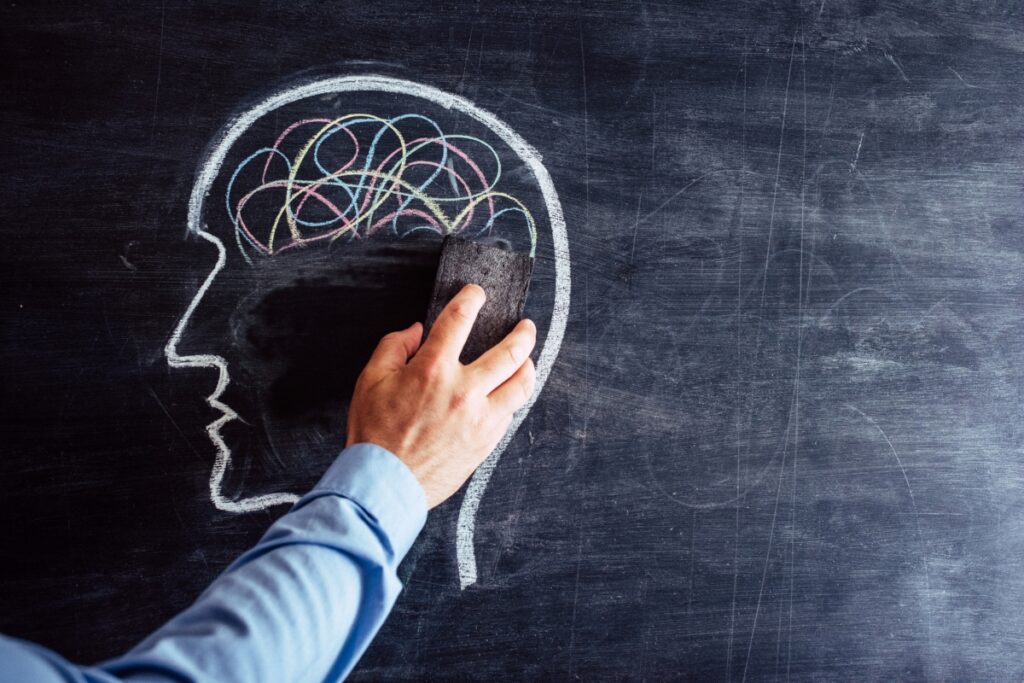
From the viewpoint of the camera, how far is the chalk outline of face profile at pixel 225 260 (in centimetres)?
90

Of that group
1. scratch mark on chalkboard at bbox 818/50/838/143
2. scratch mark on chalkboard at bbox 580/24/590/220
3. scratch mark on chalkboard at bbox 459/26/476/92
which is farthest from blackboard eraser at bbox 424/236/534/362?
scratch mark on chalkboard at bbox 818/50/838/143

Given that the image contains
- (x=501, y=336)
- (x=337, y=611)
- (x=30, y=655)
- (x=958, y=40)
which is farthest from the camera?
(x=958, y=40)

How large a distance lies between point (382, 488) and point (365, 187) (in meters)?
0.47

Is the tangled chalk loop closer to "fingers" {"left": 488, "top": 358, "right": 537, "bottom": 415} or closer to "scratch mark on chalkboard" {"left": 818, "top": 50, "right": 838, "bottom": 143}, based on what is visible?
→ "fingers" {"left": 488, "top": 358, "right": 537, "bottom": 415}

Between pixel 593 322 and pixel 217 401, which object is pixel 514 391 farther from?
pixel 217 401

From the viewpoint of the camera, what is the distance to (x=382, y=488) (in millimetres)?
656

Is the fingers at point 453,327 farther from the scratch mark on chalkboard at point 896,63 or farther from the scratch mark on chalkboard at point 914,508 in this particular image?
the scratch mark on chalkboard at point 896,63

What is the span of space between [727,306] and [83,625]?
1.05m

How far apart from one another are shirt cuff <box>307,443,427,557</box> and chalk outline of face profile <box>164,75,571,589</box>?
26cm

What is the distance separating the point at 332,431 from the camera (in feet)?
2.98

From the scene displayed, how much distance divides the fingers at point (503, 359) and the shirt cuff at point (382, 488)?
0.16 meters

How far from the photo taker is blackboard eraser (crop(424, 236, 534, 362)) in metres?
0.85

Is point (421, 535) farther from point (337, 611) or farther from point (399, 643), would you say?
point (337, 611)

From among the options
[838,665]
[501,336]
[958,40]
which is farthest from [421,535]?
[958,40]
